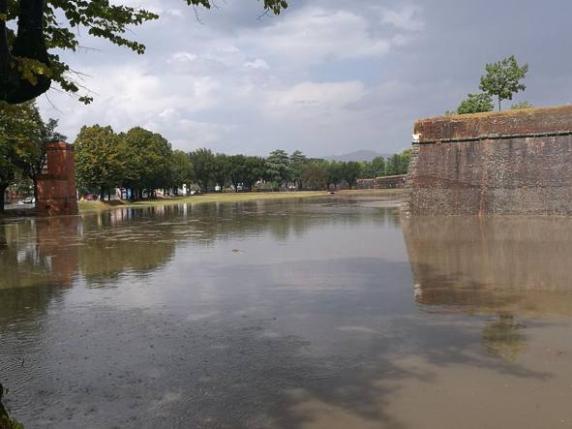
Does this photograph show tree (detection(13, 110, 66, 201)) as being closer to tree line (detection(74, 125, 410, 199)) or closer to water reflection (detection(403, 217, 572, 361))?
tree line (detection(74, 125, 410, 199))

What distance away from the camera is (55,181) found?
33156 millimetres

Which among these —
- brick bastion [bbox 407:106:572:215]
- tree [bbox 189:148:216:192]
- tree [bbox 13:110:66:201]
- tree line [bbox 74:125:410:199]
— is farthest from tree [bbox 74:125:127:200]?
tree [bbox 189:148:216:192]

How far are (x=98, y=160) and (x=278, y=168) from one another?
186 feet

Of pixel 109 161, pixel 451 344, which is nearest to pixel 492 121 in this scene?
pixel 451 344

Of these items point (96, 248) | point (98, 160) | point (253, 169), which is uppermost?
point (253, 169)

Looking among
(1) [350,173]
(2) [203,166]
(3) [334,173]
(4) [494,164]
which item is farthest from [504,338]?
(1) [350,173]

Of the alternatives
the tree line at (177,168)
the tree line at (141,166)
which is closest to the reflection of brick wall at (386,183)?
the tree line at (177,168)

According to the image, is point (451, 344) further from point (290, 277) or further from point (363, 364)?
point (290, 277)

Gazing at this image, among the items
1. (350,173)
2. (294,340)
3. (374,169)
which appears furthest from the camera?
(374,169)

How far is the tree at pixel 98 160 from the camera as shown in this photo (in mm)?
46219

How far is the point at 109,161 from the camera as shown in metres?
46.6

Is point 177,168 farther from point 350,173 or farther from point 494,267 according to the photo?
point 494,267

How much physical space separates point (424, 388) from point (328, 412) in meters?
0.94

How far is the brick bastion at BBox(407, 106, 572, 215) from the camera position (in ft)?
72.8
